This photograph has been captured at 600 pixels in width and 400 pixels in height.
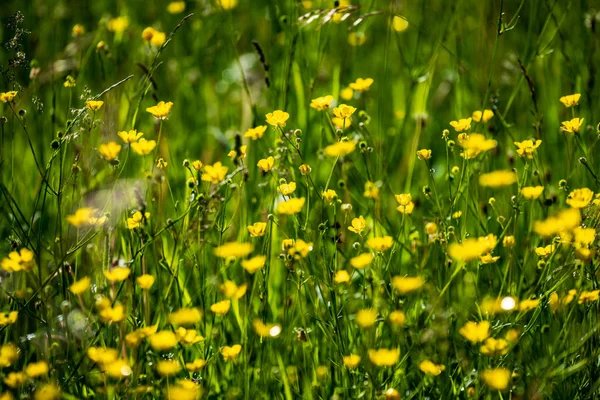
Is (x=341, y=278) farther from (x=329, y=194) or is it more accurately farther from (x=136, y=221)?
(x=136, y=221)

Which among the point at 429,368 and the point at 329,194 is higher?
the point at 329,194

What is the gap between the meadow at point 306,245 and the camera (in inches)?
54.7

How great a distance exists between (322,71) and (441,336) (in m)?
1.74

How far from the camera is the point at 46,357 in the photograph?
145cm

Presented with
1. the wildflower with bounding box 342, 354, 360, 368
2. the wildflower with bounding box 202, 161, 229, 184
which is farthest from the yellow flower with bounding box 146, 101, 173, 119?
the wildflower with bounding box 342, 354, 360, 368

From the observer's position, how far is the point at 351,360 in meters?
1.32

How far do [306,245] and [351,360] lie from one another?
0.26 metres

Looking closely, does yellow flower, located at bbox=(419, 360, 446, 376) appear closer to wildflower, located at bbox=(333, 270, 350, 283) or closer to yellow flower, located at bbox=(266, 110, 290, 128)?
wildflower, located at bbox=(333, 270, 350, 283)

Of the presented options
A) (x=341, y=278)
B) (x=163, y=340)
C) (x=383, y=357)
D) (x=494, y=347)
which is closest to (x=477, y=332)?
(x=494, y=347)

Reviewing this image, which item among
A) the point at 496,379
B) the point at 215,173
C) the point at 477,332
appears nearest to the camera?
the point at 496,379

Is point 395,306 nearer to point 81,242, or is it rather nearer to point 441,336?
point 441,336

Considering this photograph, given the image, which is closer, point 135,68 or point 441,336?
point 441,336

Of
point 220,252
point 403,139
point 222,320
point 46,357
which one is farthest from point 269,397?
point 403,139

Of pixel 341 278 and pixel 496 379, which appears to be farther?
pixel 341 278
